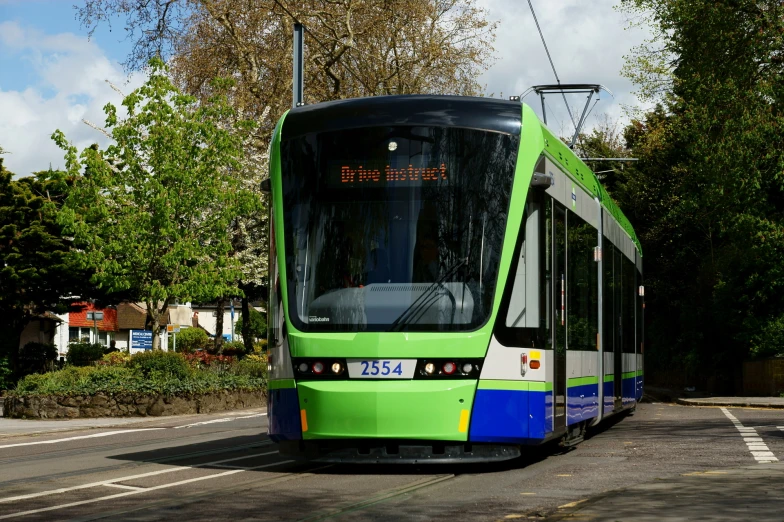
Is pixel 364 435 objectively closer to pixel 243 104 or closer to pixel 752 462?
pixel 752 462

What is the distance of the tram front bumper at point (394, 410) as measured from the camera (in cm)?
1109

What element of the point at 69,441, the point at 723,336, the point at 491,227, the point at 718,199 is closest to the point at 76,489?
the point at 491,227

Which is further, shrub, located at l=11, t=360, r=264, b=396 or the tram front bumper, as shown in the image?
shrub, located at l=11, t=360, r=264, b=396

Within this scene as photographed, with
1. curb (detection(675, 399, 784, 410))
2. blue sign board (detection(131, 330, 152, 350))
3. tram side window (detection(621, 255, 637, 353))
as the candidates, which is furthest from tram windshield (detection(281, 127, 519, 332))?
blue sign board (detection(131, 330, 152, 350))

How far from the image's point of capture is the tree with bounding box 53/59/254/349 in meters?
32.0

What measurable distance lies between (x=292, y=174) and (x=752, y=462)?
561cm

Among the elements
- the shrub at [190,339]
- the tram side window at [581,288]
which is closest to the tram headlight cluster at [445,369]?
the tram side window at [581,288]

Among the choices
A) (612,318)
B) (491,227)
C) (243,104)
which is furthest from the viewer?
(243,104)

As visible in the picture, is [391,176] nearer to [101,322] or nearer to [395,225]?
[395,225]

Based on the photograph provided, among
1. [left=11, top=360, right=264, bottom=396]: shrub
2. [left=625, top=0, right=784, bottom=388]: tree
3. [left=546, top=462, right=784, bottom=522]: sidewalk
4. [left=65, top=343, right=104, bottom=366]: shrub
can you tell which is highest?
[left=625, top=0, right=784, bottom=388]: tree

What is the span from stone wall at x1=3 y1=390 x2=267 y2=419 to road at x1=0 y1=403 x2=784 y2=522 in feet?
23.8

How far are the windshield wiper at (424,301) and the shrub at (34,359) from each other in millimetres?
30182

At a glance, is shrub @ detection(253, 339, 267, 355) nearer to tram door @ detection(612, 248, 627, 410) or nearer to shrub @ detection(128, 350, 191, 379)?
shrub @ detection(128, 350, 191, 379)

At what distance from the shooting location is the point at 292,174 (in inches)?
476
